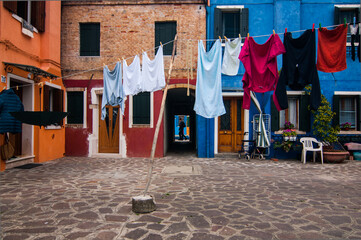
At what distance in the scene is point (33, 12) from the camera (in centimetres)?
920

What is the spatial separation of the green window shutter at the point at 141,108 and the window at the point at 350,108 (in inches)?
323

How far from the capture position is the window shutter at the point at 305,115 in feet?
34.6

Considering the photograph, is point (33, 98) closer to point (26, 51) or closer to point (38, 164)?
point (26, 51)

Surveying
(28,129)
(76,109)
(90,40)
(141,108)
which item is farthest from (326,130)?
(28,129)

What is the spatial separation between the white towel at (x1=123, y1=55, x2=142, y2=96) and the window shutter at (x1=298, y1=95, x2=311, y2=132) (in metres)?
7.08

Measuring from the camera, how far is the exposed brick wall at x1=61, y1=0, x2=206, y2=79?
10.9 m

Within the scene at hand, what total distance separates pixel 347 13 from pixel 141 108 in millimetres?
10149

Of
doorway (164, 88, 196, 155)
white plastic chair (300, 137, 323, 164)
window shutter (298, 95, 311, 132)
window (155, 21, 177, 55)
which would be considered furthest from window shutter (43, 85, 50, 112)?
window shutter (298, 95, 311, 132)

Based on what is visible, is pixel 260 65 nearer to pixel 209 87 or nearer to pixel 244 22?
pixel 209 87

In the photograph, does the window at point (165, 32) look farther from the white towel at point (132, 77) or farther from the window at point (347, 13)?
the window at point (347, 13)

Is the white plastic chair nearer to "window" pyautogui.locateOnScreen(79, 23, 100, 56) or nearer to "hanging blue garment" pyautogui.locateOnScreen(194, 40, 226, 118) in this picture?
"hanging blue garment" pyautogui.locateOnScreen(194, 40, 226, 118)

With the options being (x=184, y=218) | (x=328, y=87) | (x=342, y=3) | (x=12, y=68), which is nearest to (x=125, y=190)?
(x=184, y=218)

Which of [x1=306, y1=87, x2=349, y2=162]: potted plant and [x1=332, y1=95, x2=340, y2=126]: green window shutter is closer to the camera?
[x1=306, y1=87, x2=349, y2=162]: potted plant

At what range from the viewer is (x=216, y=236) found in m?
3.34
